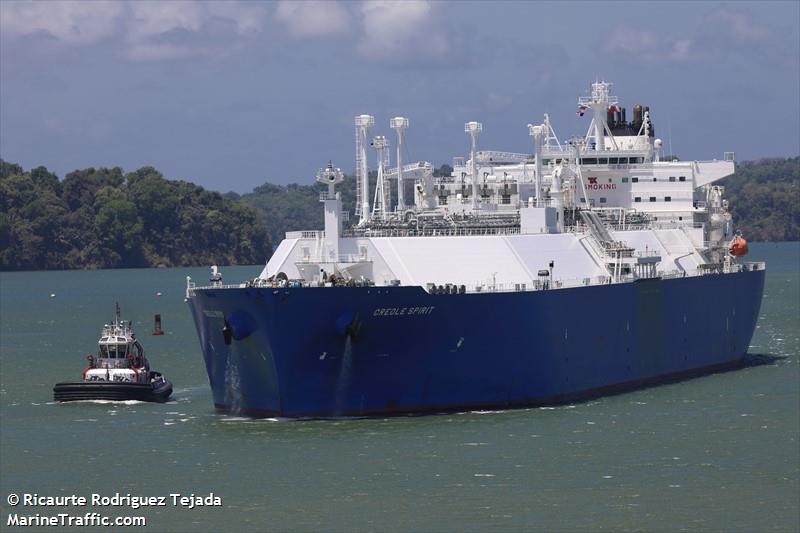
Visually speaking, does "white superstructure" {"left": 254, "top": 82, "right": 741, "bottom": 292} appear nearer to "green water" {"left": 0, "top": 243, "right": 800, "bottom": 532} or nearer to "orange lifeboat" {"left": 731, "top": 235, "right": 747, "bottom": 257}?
"orange lifeboat" {"left": 731, "top": 235, "right": 747, "bottom": 257}

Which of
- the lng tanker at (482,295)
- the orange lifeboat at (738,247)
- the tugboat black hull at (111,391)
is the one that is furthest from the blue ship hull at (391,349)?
the orange lifeboat at (738,247)

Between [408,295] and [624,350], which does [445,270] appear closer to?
[408,295]

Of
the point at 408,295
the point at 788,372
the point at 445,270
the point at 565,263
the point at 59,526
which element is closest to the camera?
the point at 59,526

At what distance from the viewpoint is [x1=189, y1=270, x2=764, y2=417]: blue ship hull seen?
47.2 metres

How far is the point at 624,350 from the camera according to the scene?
188 feet

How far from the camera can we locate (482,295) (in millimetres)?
49281

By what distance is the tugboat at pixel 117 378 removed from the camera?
55688mm

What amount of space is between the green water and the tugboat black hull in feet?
1.76

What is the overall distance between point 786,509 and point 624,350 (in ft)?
65.4

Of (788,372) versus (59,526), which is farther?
(788,372)

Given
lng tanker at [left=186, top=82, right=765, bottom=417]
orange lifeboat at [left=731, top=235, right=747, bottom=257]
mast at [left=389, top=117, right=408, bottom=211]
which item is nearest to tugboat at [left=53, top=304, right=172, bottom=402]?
lng tanker at [left=186, top=82, right=765, bottom=417]

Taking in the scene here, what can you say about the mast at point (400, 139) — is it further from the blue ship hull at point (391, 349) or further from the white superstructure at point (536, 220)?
the blue ship hull at point (391, 349)

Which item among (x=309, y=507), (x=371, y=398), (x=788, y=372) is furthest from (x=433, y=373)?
(x=788, y=372)

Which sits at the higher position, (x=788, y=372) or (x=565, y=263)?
(x=565, y=263)
